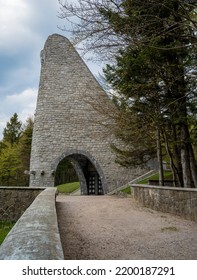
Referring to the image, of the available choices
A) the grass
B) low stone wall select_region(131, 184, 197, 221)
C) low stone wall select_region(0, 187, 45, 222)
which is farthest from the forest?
low stone wall select_region(0, 187, 45, 222)

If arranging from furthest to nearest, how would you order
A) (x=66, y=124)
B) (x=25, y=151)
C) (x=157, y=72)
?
(x=25, y=151) < (x=66, y=124) < (x=157, y=72)

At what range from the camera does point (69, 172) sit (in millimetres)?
34031

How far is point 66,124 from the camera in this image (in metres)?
16.3

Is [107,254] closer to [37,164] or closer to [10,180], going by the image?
[37,164]

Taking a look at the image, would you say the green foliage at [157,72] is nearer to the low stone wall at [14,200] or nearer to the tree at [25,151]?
the low stone wall at [14,200]

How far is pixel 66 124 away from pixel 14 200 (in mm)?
7650

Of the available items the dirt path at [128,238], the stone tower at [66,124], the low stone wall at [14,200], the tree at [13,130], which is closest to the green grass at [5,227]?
the low stone wall at [14,200]

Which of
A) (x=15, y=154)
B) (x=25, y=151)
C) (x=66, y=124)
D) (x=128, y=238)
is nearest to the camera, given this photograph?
(x=128, y=238)

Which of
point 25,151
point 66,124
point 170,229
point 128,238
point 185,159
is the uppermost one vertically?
point 66,124

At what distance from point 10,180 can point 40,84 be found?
45.4 feet

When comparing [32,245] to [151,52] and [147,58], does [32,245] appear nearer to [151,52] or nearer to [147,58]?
[151,52]

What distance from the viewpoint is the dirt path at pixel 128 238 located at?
321cm

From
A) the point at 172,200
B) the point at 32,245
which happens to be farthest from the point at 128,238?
the point at 172,200

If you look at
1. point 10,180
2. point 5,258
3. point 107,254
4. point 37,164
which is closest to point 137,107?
point 107,254
